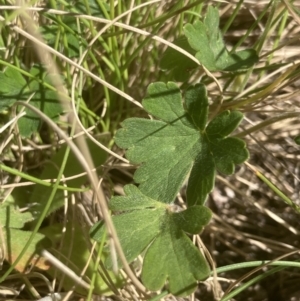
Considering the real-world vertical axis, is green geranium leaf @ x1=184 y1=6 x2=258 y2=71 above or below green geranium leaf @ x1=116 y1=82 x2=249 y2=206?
above

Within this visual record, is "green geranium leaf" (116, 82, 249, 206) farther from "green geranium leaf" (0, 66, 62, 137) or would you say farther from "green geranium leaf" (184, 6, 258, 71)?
"green geranium leaf" (0, 66, 62, 137)

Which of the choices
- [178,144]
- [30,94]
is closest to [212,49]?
[178,144]

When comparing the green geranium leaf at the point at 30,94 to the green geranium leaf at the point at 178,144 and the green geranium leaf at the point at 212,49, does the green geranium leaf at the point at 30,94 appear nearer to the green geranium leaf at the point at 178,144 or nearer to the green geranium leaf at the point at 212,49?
the green geranium leaf at the point at 178,144

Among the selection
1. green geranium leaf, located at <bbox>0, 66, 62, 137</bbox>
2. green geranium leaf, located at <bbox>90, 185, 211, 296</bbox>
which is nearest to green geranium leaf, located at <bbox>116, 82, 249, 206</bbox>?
green geranium leaf, located at <bbox>90, 185, 211, 296</bbox>

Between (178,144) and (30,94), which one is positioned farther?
(30,94)

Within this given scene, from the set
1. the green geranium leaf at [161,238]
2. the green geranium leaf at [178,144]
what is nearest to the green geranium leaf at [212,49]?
the green geranium leaf at [178,144]

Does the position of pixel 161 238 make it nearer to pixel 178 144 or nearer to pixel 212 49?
pixel 178 144

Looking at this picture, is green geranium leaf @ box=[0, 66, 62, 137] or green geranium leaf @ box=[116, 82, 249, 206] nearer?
green geranium leaf @ box=[116, 82, 249, 206]
